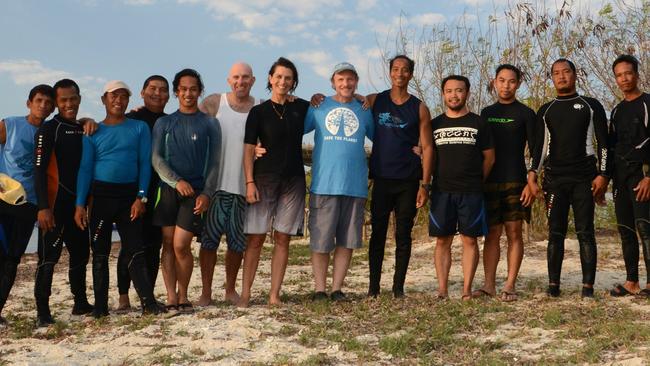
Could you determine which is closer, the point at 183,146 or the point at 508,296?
the point at 183,146

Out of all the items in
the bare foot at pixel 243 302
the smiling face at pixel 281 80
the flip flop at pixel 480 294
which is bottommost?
the bare foot at pixel 243 302

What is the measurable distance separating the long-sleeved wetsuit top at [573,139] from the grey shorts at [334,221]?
1722mm

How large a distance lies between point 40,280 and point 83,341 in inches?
33.5

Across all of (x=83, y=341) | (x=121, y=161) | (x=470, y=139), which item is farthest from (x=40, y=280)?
(x=470, y=139)

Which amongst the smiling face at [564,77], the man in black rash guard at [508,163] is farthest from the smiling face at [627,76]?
the man in black rash guard at [508,163]

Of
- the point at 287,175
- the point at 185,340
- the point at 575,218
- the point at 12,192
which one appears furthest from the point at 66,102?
→ the point at 575,218

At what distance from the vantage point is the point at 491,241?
614 centimetres

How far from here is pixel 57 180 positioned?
5.38 m

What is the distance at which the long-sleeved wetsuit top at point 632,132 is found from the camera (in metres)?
5.80

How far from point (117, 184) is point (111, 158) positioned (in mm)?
221

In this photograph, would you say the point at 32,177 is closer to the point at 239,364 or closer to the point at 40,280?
the point at 40,280

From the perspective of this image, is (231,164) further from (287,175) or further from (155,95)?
(155,95)

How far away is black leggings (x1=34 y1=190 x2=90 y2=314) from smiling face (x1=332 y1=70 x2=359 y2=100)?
2.49m

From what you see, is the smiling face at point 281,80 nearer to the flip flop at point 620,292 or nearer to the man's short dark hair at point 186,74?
the man's short dark hair at point 186,74
